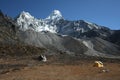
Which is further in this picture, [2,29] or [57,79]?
[2,29]

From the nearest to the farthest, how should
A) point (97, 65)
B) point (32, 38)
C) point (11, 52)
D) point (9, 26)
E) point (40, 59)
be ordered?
point (97, 65), point (40, 59), point (11, 52), point (9, 26), point (32, 38)

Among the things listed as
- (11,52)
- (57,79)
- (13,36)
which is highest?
(13,36)

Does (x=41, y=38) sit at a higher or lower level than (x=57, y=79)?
higher

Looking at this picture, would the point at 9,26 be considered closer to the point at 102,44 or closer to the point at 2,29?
the point at 2,29

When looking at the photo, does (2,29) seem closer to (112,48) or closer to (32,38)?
(32,38)

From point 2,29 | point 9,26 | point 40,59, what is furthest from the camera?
point 9,26

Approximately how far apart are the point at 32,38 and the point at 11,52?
2030 inches

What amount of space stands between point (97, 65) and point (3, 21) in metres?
89.5

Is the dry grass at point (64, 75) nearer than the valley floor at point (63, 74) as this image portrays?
Yes

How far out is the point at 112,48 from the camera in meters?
139

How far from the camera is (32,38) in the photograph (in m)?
135

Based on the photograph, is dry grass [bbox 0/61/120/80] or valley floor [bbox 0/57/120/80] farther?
valley floor [bbox 0/57/120/80]

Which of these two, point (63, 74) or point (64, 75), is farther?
point (63, 74)

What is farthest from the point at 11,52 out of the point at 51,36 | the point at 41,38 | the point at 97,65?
the point at 51,36
